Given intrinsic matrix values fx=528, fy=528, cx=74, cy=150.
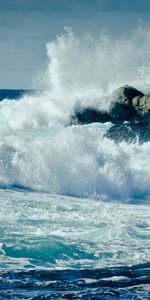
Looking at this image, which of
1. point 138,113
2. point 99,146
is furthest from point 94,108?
point 99,146

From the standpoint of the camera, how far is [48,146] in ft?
55.6

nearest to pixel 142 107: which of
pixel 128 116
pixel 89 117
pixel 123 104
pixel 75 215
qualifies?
pixel 128 116

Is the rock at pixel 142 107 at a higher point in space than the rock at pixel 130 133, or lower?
higher

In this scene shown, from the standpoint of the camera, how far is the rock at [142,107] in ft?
67.7

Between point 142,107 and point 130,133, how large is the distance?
1.32 meters

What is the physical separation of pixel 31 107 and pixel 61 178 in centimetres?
1196

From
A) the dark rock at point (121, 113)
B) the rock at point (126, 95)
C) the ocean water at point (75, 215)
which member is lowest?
the ocean water at point (75, 215)

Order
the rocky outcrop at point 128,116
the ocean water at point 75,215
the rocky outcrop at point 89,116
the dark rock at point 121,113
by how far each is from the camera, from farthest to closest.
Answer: the rocky outcrop at point 89,116
the dark rock at point 121,113
the rocky outcrop at point 128,116
the ocean water at point 75,215

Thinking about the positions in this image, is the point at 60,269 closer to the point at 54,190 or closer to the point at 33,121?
the point at 54,190

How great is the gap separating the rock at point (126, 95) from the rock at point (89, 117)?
89 centimetres

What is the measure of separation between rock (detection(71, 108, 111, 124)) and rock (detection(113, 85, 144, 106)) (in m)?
0.89

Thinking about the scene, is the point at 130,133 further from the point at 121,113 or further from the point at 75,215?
the point at 75,215

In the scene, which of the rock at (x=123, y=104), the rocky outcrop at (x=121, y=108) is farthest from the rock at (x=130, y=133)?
the rock at (x=123, y=104)

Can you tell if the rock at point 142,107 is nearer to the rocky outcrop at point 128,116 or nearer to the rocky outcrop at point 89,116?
the rocky outcrop at point 128,116
